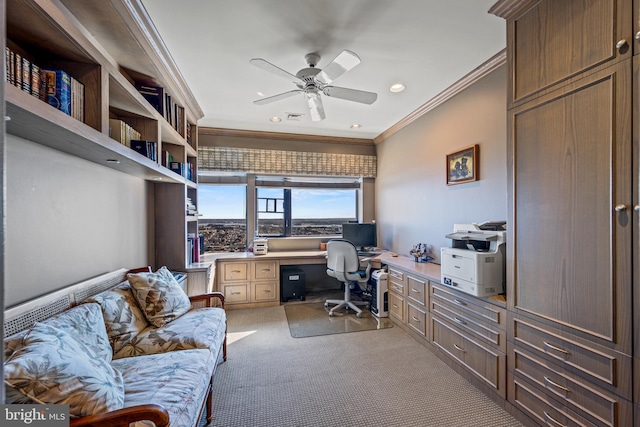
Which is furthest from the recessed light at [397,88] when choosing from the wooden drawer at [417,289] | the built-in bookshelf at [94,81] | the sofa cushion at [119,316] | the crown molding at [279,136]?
the sofa cushion at [119,316]

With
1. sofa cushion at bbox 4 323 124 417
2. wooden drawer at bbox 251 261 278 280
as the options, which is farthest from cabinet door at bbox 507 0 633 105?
wooden drawer at bbox 251 261 278 280

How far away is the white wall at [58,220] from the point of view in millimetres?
1367

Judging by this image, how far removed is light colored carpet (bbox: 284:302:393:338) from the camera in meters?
3.13

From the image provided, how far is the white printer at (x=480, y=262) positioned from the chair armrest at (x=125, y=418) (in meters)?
2.00

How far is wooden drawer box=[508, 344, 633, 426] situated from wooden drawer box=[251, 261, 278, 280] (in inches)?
115

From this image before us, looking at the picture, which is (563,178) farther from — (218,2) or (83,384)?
(83,384)

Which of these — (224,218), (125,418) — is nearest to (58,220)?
(125,418)

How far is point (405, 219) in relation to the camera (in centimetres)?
394

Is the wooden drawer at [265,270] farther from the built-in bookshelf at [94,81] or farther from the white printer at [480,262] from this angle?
the white printer at [480,262]

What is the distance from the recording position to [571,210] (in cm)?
144

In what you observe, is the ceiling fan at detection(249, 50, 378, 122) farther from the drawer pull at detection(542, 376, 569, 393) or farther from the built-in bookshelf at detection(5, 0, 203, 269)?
the drawer pull at detection(542, 376, 569, 393)

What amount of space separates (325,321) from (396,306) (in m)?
0.89

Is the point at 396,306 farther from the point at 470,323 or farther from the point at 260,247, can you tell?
the point at 260,247

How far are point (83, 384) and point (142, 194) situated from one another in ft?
7.18
